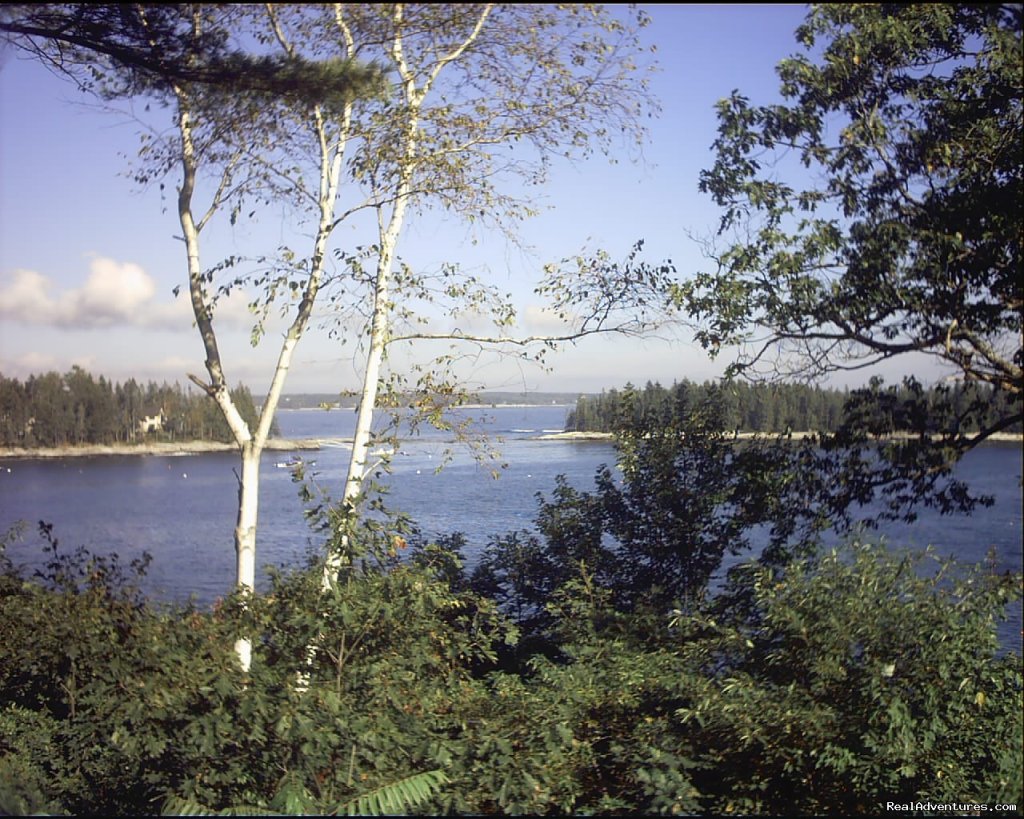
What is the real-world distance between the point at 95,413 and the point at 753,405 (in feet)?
24.8

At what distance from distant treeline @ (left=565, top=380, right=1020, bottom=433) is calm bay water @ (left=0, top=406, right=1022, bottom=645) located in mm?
340

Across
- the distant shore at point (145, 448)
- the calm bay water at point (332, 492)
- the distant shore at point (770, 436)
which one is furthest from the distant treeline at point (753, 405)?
the distant shore at point (145, 448)

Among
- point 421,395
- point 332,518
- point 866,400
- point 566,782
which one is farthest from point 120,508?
point 866,400

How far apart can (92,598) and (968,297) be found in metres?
6.21

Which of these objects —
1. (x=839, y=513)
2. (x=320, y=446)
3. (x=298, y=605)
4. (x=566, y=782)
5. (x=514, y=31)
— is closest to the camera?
(x=566, y=782)

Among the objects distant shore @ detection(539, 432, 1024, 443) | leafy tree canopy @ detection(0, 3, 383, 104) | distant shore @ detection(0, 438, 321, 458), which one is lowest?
distant shore @ detection(0, 438, 321, 458)

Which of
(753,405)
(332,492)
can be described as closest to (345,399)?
(332,492)

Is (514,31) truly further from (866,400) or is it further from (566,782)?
(566,782)

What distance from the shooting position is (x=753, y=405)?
671 cm

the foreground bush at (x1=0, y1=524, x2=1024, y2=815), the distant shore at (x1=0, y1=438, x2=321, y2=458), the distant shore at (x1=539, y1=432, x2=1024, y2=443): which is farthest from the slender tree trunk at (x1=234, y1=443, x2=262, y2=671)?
the distant shore at (x1=539, y1=432, x2=1024, y2=443)

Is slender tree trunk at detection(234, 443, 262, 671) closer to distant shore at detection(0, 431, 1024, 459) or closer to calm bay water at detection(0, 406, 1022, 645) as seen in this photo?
calm bay water at detection(0, 406, 1022, 645)

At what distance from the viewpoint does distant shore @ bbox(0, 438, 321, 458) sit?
8.70 metres

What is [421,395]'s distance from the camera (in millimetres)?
7109

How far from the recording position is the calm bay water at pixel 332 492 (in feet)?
23.0
